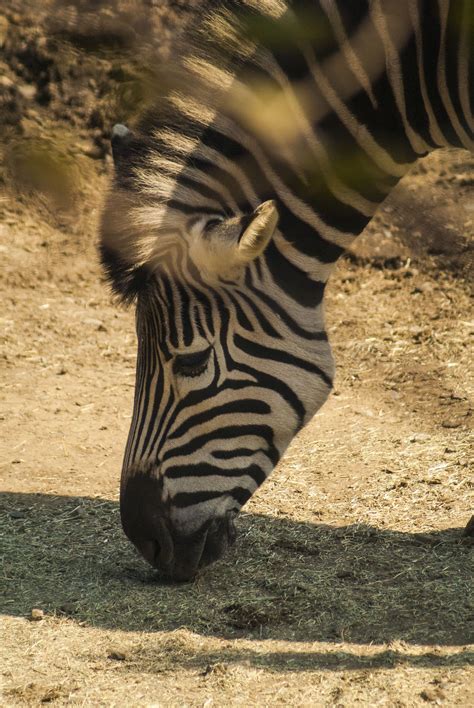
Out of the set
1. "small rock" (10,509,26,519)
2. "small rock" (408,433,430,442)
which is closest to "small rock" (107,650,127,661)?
"small rock" (10,509,26,519)

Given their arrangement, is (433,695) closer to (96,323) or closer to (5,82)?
(96,323)

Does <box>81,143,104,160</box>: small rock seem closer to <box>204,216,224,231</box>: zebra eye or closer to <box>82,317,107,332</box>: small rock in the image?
<box>82,317,107,332</box>: small rock

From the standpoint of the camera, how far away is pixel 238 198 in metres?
4.28

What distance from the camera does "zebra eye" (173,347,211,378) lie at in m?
4.23

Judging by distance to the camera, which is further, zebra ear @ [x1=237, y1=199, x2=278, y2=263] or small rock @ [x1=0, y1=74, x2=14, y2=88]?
small rock @ [x1=0, y1=74, x2=14, y2=88]

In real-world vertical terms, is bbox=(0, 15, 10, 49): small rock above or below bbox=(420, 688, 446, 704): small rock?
below

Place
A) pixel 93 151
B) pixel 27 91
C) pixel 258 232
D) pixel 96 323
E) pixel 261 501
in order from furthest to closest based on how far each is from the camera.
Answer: pixel 27 91
pixel 93 151
pixel 96 323
pixel 261 501
pixel 258 232

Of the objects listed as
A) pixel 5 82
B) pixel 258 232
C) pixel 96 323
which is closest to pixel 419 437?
pixel 258 232

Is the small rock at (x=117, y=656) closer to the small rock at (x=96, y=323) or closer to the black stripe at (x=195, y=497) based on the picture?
the black stripe at (x=195, y=497)

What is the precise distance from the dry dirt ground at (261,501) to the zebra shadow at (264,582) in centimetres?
1

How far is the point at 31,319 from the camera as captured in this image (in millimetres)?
8406

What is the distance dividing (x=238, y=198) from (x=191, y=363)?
746 mm

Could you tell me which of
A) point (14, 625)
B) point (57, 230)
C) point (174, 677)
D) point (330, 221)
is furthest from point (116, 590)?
point (57, 230)

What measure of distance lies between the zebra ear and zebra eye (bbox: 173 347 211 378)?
46 centimetres
